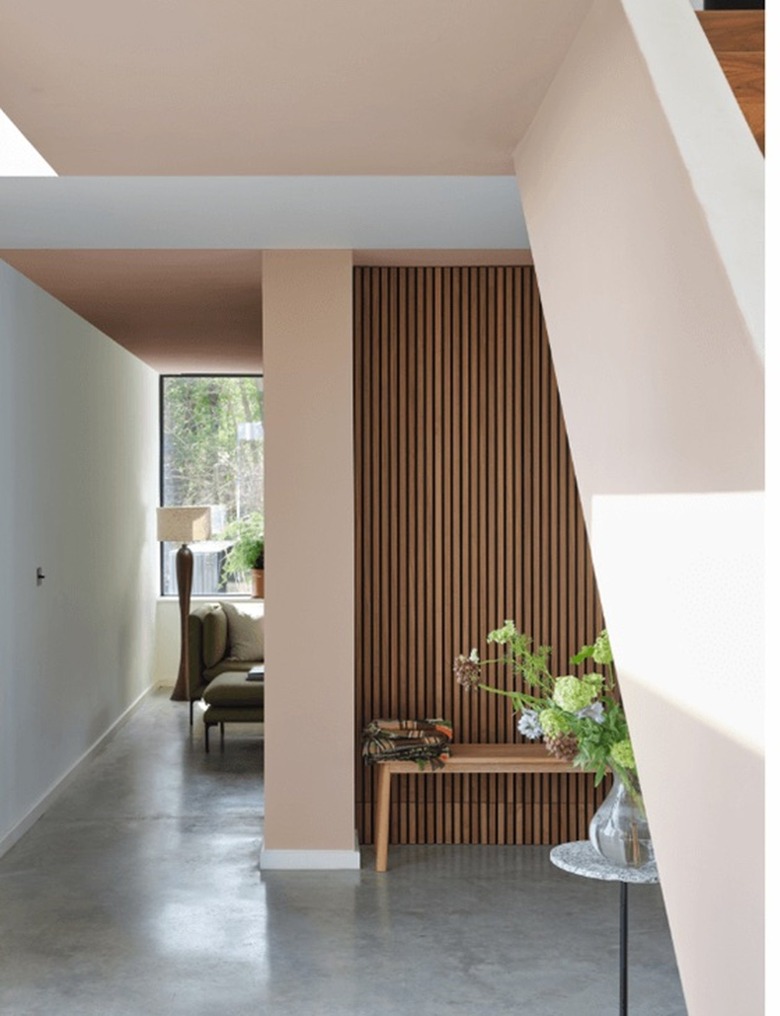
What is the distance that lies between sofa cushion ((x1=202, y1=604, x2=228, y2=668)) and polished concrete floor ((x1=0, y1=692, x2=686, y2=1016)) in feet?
8.27

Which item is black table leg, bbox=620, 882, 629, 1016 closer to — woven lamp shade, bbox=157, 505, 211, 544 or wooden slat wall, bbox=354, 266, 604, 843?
wooden slat wall, bbox=354, 266, 604, 843

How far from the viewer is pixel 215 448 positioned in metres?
12.3

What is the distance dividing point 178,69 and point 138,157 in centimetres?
64

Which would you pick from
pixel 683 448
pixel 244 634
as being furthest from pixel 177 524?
pixel 683 448

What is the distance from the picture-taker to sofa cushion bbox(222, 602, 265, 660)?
9945 mm

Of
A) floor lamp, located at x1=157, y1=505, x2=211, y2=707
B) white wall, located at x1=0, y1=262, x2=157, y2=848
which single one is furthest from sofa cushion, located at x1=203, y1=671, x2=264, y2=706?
floor lamp, located at x1=157, y1=505, x2=211, y2=707

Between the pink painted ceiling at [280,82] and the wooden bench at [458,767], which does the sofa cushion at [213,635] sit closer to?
the wooden bench at [458,767]

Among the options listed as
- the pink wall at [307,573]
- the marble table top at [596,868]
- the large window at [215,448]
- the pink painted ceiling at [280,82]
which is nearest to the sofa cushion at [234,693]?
the pink wall at [307,573]

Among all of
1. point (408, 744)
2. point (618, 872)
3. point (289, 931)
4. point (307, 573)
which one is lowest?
point (289, 931)

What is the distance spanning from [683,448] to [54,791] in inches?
262

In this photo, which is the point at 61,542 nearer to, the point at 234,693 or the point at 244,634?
the point at 234,693

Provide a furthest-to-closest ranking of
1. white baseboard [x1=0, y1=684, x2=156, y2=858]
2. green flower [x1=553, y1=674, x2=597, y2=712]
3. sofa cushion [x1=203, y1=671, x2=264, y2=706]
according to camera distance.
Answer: sofa cushion [x1=203, y1=671, x2=264, y2=706]
white baseboard [x1=0, y1=684, x2=156, y2=858]
green flower [x1=553, y1=674, x2=597, y2=712]

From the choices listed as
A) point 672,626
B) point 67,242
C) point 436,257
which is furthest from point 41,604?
point 672,626

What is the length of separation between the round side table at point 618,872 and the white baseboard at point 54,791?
3807mm
